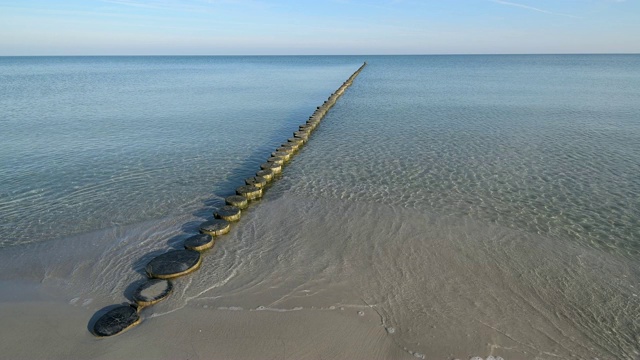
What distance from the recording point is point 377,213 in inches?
336

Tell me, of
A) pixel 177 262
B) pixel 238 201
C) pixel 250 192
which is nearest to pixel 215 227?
pixel 238 201

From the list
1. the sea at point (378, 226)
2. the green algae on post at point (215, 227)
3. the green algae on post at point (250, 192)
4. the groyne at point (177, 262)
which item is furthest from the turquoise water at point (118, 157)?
the green algae on post at point (215, 227)

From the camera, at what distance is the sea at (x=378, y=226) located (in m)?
A: 5.41

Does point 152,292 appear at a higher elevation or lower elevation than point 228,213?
lower

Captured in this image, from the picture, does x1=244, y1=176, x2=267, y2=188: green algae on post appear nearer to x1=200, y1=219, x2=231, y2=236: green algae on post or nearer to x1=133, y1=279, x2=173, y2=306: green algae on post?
x1=200, y1=219, x2=231, y2=236: green algae on post

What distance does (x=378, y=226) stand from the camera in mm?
7938

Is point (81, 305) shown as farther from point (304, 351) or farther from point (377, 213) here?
point (377, 213)

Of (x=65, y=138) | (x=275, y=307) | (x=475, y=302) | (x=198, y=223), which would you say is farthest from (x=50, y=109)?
(x=475, y=302)

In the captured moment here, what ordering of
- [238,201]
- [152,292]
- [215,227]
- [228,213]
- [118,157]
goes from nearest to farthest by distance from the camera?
1. [152,292]
2. [215,227]
3. [228,213]
4. [238,201]
5. [118,157]

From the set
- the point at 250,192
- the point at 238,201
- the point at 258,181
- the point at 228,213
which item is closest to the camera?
the point at 228,213

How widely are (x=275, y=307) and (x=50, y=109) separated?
24.2 m

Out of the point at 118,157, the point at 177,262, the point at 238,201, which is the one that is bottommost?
the point at 177,262

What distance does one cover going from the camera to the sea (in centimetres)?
541

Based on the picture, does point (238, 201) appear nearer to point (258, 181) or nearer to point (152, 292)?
point (258, 181)
